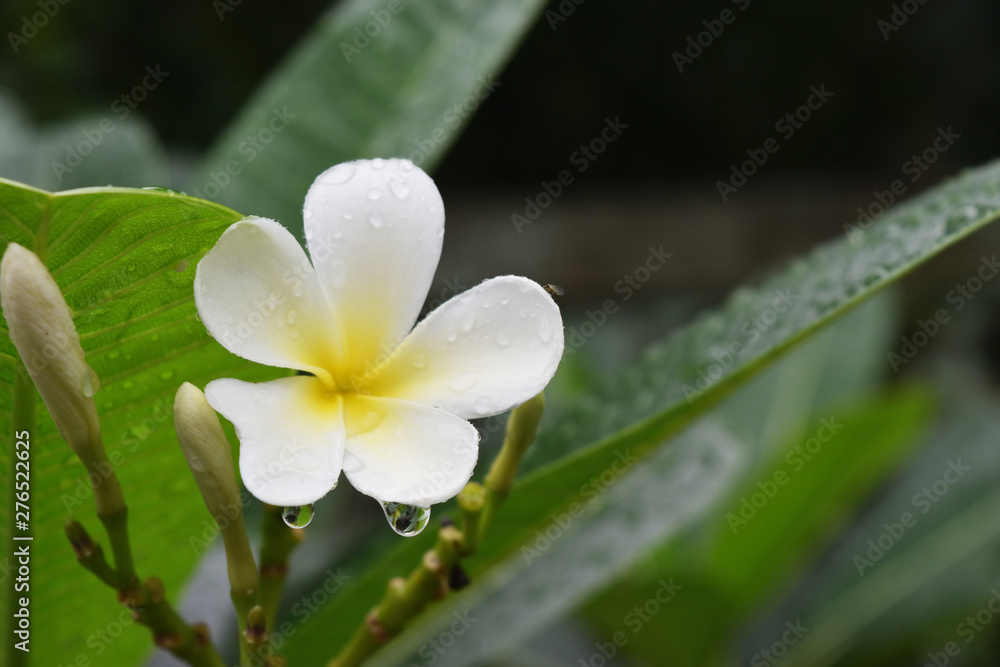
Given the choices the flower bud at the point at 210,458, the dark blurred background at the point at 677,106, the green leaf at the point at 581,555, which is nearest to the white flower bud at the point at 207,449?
the flower bud at the point at 210,458

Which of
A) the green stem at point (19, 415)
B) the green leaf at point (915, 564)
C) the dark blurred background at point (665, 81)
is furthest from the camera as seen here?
the dark blurred background at point (665, 81)

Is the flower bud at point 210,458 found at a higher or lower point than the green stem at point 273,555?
→ higher

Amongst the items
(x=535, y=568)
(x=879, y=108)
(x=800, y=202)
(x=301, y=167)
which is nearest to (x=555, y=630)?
(x=535, y=568)

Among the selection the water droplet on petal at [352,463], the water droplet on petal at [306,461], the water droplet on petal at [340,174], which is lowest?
the water droplet on petal at [352,463]

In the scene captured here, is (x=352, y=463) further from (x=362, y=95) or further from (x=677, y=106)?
(x=677, y=106)

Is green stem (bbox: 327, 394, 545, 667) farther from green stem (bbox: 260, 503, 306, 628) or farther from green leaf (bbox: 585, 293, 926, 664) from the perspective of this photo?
green leaf (bbox: 585, 293, 926, 664)

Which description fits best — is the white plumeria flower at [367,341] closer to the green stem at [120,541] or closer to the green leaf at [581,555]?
the green stem at [120,541]

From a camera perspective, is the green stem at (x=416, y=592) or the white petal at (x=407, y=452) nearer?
the white petal at (x=407, y=452)

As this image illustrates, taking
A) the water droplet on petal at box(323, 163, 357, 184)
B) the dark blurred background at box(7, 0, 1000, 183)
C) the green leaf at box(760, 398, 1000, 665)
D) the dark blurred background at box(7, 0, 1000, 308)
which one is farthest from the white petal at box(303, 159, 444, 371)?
the dark blurred background at box(7, 0, 1000, 183)

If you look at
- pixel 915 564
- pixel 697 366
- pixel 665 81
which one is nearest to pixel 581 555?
pixel 697 366
